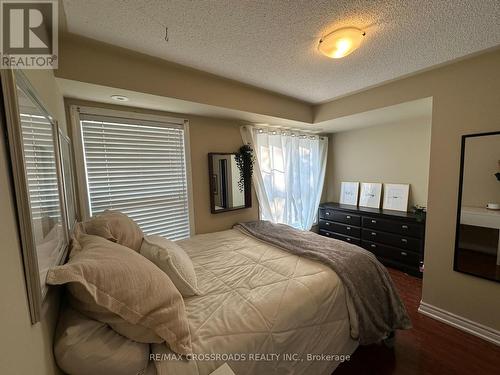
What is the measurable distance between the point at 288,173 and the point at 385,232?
1.60 metres

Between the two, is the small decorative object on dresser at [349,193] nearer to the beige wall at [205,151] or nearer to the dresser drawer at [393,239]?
the dresser drawer at [393,239]

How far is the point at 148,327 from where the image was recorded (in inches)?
34.2

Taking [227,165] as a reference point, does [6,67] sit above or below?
above

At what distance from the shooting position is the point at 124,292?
0.83 m

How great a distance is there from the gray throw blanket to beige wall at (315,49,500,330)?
730mm

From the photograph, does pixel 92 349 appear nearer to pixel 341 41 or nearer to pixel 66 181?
pixel 66 181

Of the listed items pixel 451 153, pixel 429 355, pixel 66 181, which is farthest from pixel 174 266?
pixel 451 153

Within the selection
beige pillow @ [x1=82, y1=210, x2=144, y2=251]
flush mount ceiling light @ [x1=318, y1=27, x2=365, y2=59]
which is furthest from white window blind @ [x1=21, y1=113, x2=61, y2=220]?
flush mount ceiling light @ [x1=318, y1=27, x2=365, y2=59]

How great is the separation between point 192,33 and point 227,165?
1570 millimetres

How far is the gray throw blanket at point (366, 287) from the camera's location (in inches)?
57.7

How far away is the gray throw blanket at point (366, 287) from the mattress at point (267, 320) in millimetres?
65

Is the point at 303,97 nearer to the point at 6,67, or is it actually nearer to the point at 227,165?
the point at 227,165

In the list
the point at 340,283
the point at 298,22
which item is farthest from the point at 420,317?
the point at 298,22

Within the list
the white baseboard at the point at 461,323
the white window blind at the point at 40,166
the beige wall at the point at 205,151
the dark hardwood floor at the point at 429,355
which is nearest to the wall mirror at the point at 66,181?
the white window blind at the point at 40,166
